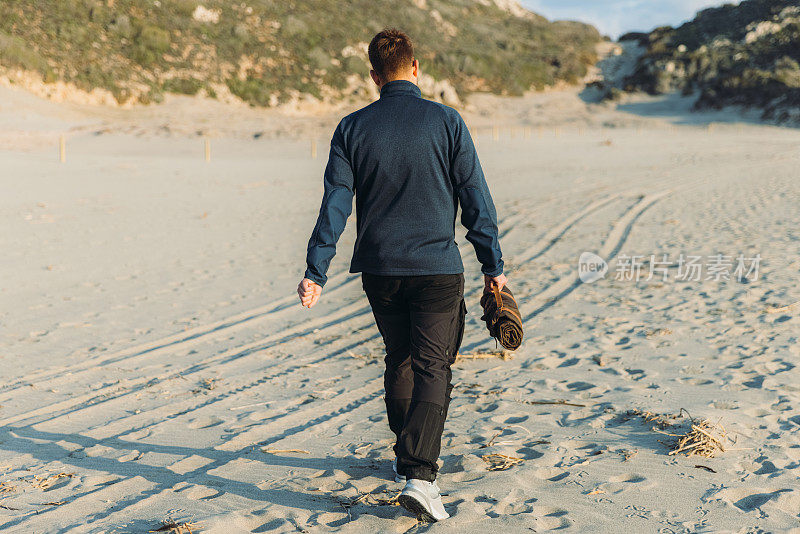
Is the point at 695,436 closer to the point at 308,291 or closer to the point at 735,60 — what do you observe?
the point at 308,291

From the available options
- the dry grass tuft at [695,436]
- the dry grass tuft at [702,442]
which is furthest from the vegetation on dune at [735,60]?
the dry grass tuft at [702,442]

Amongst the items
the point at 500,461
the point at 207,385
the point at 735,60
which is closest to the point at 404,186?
the point at 500,461

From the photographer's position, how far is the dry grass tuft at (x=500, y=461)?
335cm

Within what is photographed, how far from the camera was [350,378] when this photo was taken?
4.86 m

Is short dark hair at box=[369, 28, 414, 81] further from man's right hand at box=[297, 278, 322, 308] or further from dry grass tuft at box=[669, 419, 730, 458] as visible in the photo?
dry grass tuft at box=[669, 419, 730, 458]

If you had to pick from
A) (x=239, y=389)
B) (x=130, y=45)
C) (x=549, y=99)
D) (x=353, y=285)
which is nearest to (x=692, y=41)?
(x=549, y=99)

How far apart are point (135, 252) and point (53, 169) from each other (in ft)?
31.0

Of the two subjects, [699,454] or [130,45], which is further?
[130,45]

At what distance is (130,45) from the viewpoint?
120 feet

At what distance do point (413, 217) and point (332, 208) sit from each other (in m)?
0.34

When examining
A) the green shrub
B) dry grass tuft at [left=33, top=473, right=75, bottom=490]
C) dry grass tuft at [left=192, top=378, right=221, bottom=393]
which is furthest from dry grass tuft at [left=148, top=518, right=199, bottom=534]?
the green shrub

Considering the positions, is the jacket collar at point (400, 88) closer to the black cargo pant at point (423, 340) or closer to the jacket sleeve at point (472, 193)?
the jacket sleeve at point (472, 193)

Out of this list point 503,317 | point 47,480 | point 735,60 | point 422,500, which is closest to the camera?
point 422,500

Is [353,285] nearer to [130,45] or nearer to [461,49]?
[130,45]
